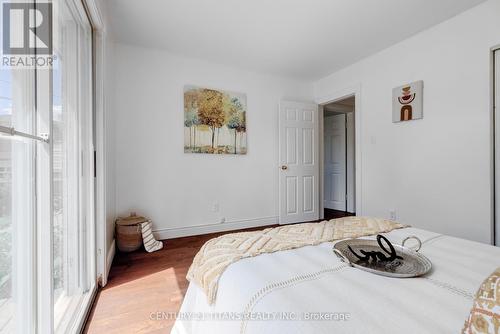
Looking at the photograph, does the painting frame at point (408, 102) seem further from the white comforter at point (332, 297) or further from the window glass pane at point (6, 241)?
the window glass pane at point (6, 241)

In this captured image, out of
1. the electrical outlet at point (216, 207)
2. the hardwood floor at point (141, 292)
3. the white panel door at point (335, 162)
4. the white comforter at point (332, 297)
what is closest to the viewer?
the white comforter at point (332, 297)

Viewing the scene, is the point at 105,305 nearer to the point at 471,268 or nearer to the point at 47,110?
the point at 47,110

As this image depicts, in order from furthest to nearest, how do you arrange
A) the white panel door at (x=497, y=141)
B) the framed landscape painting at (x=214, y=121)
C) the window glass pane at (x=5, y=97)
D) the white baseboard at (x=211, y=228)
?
the framed landscape painting at (x=214, y=121) → the white baseboard at (x=211, y=228) → the white panel door at (x=497, y=141) → the window glass pane at (x=5, y=97)

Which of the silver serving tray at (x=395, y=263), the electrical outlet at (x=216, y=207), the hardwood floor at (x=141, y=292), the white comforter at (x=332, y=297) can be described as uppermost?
the silver serving tray at (x=395, y=263)

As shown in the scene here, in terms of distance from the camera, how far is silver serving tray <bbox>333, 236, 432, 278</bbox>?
0.79m

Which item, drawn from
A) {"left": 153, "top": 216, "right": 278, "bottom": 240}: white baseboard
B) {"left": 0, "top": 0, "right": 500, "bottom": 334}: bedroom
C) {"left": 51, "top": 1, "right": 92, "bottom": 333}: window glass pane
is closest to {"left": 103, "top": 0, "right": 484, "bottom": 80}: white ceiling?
{"left": 0, "top": 0, "right": 500, "bottom": 334}: bedroom

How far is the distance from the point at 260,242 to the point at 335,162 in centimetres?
453

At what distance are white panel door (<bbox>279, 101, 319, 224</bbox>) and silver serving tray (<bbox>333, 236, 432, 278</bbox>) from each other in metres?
2.67

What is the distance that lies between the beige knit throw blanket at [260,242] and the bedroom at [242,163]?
0.05 ft

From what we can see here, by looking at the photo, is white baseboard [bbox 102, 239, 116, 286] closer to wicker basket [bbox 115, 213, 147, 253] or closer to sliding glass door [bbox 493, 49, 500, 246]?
wicker basket [bbox 115, 213, 147, 253]

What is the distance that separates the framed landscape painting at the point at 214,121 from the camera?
10.2 feet

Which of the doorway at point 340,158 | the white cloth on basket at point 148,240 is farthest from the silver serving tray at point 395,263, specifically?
the doorway at point 340,158

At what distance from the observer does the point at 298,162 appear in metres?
3.82

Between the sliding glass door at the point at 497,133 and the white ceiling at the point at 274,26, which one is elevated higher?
the white ceiling at the point at 274,26
